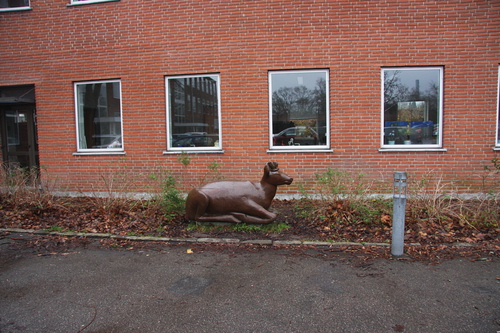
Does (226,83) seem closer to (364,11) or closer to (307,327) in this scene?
(364,11)

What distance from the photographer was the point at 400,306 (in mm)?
3109

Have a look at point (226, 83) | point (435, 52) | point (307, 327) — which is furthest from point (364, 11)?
point (307, 327)

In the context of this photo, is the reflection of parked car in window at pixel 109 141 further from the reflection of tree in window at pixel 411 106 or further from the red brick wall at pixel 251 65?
the reflection of tree in window at pixel 411 106

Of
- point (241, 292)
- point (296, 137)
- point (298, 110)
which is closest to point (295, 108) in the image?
point (298, 110)

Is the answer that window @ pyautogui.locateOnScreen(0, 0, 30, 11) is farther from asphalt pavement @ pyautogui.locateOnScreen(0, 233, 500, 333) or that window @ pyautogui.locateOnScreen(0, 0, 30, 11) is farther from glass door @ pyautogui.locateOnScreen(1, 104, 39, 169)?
asphalt pavement @ pyautogui.locateOnScreen(0, 233, 500, 333)

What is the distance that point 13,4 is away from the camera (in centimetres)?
947

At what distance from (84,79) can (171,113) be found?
2661 millimetres

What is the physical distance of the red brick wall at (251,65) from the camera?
25.8 feet

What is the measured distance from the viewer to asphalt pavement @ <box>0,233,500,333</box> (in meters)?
2.85

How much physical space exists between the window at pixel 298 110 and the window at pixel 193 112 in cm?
148

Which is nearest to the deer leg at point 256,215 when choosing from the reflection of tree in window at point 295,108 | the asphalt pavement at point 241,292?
the asphalt pavement at point 241,292

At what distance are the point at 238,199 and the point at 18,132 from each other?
8.47 meters

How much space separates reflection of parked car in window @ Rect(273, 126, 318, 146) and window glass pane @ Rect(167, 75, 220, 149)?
1.62 metres

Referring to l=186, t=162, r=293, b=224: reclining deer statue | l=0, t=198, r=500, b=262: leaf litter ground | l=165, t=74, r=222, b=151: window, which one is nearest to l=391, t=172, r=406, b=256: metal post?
l=0, t=198, r=500, b=262: leaf litter ground
